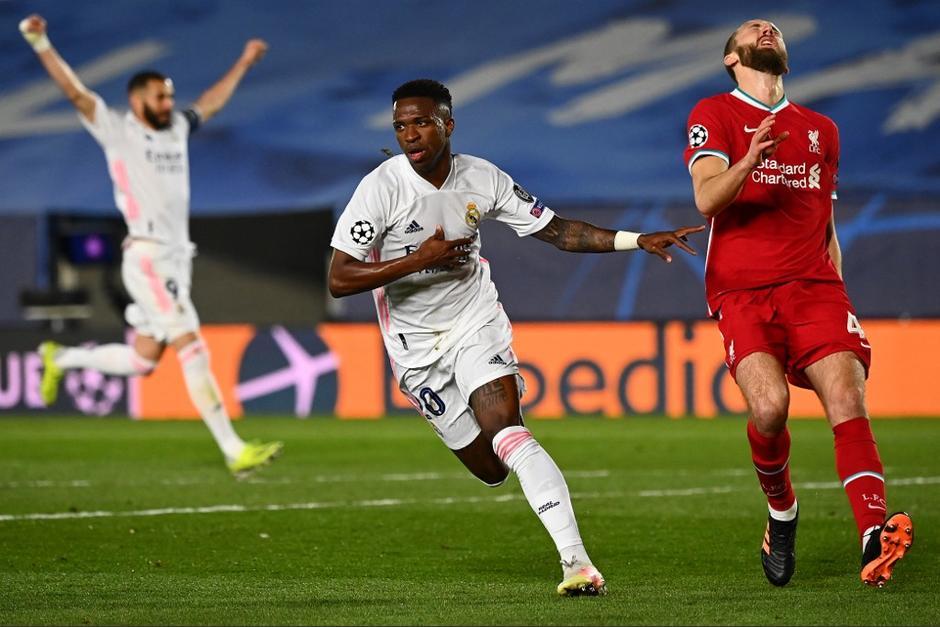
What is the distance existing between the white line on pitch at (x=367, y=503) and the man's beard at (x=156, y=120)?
12.3 feet

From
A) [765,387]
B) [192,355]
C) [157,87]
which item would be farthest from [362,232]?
[157,87]

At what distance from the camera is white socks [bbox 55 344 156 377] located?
12.6 m

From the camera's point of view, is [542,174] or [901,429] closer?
[901,429]

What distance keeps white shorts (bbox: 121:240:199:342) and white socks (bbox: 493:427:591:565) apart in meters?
5.94

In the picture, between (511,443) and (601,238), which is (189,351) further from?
(511,443)

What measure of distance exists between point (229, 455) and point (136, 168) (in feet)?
8.09

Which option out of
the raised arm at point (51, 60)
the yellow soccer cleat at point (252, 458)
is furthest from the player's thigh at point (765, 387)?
the raised arm at point (51, 60)

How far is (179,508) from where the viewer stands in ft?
31.3

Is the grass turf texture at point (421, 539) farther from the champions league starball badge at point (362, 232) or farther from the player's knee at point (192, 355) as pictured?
the champions league starball badge at point (362, 232)

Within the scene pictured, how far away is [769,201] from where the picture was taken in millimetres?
6453

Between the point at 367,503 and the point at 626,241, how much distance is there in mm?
3630

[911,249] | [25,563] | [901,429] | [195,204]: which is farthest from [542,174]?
[25,563]

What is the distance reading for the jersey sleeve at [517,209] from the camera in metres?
6.97

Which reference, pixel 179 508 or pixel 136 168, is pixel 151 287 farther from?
pixel 179 508
